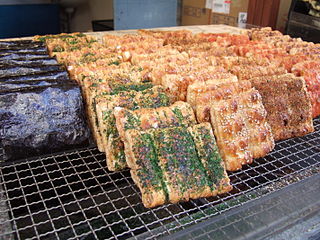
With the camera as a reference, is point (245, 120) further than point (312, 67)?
No

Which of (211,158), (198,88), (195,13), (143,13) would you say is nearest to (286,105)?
(198,88)

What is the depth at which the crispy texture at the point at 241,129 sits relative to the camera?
2.58 meters

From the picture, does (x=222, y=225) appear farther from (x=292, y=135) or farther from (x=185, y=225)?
(x=292, y=135)

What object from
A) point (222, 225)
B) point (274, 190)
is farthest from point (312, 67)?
point (222, 225)

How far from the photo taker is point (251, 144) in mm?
2688

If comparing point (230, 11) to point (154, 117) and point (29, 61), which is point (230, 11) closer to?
point (29, 61)

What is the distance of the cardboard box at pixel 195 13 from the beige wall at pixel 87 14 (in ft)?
7.92

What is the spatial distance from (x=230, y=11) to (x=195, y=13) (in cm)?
183

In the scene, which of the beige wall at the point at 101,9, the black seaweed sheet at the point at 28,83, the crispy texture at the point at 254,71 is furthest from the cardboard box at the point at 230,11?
the black seaweed sheet at the point at 28,83

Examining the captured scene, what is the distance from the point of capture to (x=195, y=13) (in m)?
9.26

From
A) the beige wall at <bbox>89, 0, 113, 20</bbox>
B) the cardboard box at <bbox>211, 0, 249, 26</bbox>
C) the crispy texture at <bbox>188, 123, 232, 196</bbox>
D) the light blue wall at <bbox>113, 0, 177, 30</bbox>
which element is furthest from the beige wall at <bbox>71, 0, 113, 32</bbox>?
→ the crispy texture at <bbox>188, 123, 232, 196</bbox>

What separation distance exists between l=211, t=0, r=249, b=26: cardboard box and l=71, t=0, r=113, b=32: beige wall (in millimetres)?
3575

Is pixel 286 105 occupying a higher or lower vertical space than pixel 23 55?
lower

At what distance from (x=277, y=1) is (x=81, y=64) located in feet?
17.4
